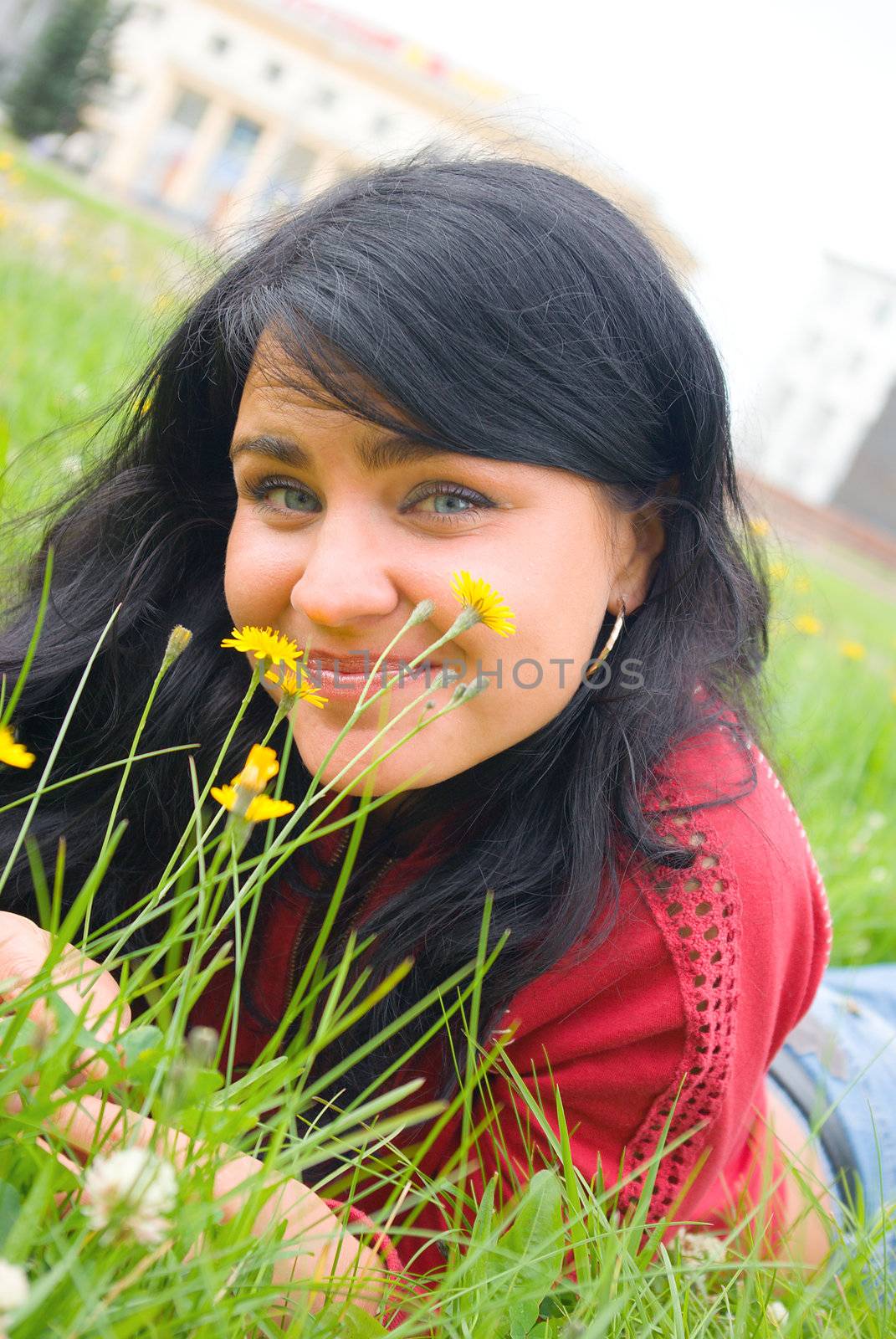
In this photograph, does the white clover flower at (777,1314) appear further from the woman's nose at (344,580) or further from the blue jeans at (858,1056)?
the blue jeans at (858,1056)

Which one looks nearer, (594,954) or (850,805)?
(594,954)

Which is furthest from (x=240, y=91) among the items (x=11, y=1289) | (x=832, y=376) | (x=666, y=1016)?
(x=11, y=1289)

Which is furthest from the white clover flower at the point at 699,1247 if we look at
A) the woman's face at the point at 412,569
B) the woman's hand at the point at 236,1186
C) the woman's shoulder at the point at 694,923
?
the woman's face at the point at 412,569

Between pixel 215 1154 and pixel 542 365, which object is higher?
pixel 542 365

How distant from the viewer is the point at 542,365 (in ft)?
4.50

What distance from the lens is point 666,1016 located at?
140 centimetres

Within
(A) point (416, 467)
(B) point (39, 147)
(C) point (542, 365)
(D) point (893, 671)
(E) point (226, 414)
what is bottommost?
(B) point (39, 147)

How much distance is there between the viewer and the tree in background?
2466 centimetres

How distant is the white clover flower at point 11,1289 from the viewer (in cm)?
59

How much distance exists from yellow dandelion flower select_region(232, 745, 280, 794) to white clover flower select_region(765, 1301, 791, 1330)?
0.64 metres

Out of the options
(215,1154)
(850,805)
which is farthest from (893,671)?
(215,1154)

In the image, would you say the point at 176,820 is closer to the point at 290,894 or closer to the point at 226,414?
the point at 290,894

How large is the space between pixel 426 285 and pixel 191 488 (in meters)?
0.62

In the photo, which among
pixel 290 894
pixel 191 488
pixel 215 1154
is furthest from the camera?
pixel 191 488
